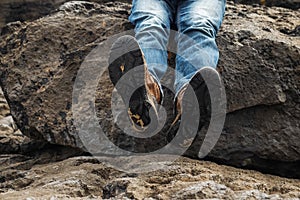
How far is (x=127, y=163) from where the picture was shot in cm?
340

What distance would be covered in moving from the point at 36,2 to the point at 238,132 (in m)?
5.06

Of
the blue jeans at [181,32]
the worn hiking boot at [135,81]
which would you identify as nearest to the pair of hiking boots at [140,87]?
the worn hiking boot at [135,81]

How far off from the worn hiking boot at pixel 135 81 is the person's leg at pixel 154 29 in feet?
0.37

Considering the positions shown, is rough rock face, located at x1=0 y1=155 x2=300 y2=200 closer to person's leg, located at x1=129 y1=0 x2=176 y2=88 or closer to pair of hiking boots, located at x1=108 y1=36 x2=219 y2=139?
pair of hiking boots, located at x1=108 y1=36 x2=219 y2=139

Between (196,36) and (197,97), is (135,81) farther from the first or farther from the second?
(196,36)

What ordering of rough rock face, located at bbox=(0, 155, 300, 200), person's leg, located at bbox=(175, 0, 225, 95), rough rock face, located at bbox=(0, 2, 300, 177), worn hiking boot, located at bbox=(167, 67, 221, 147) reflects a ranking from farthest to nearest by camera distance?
rough rock face, located at bbox=(0, 2, 300, 177) < person's leg, located at bbox=(175, 0, 225, 95) < worn hiking boot, located at bbox=(167, 67, 221, 147) < rough rock face, located at bbox=(0, 155, 300, 200)

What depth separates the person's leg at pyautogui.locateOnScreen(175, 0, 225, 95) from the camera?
3191 millimetres

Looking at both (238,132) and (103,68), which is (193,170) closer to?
(238,132)

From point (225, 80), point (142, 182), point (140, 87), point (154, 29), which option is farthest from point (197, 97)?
point (225, 80)

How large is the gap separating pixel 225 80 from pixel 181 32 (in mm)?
374

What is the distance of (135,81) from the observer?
3008mm

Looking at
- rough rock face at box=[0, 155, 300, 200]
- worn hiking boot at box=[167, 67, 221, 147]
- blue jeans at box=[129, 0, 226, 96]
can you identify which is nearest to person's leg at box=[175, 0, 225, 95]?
blue jeans at box=[129, 0, 226, 96]

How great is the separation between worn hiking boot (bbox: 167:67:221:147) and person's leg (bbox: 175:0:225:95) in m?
0.12

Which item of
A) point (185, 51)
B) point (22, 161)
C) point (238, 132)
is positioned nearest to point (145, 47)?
point (185, 51)
